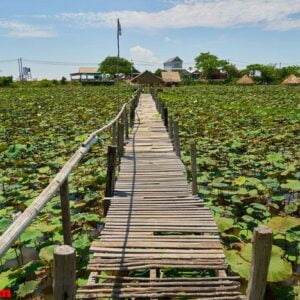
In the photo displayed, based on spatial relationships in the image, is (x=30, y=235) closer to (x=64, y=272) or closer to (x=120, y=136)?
(x=64, y=272)

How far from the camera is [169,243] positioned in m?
3.83

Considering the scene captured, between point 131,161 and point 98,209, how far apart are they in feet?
6.84

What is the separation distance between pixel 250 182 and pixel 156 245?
9.39ft

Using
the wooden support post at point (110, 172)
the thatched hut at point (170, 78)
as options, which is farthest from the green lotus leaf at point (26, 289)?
the thatched hut at point (170, 78)

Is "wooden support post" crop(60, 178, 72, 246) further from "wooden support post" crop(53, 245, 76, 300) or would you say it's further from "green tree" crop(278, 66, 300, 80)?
"green tree" crop(278, 66, 300, 80)

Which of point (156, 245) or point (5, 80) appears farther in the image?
point (5, 80)

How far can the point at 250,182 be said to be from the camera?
6145 millimetres

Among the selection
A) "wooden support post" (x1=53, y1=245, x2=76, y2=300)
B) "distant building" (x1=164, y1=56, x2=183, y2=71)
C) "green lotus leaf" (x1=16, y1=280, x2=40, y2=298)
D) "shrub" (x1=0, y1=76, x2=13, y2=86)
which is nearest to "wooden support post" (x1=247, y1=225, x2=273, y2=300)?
"wooden support post" (x1=53, y1=245, x2=76, y2=300)

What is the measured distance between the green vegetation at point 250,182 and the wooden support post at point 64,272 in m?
1.95

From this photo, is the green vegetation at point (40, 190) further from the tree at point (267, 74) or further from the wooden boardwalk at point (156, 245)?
the tree at point (267, 74)

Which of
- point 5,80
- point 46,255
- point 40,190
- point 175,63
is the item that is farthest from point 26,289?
point 175,63

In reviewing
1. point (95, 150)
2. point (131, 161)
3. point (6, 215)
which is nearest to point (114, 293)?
point (6, 215)

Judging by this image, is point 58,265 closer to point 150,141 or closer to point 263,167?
point 263,167

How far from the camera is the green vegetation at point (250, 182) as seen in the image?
3.98m
